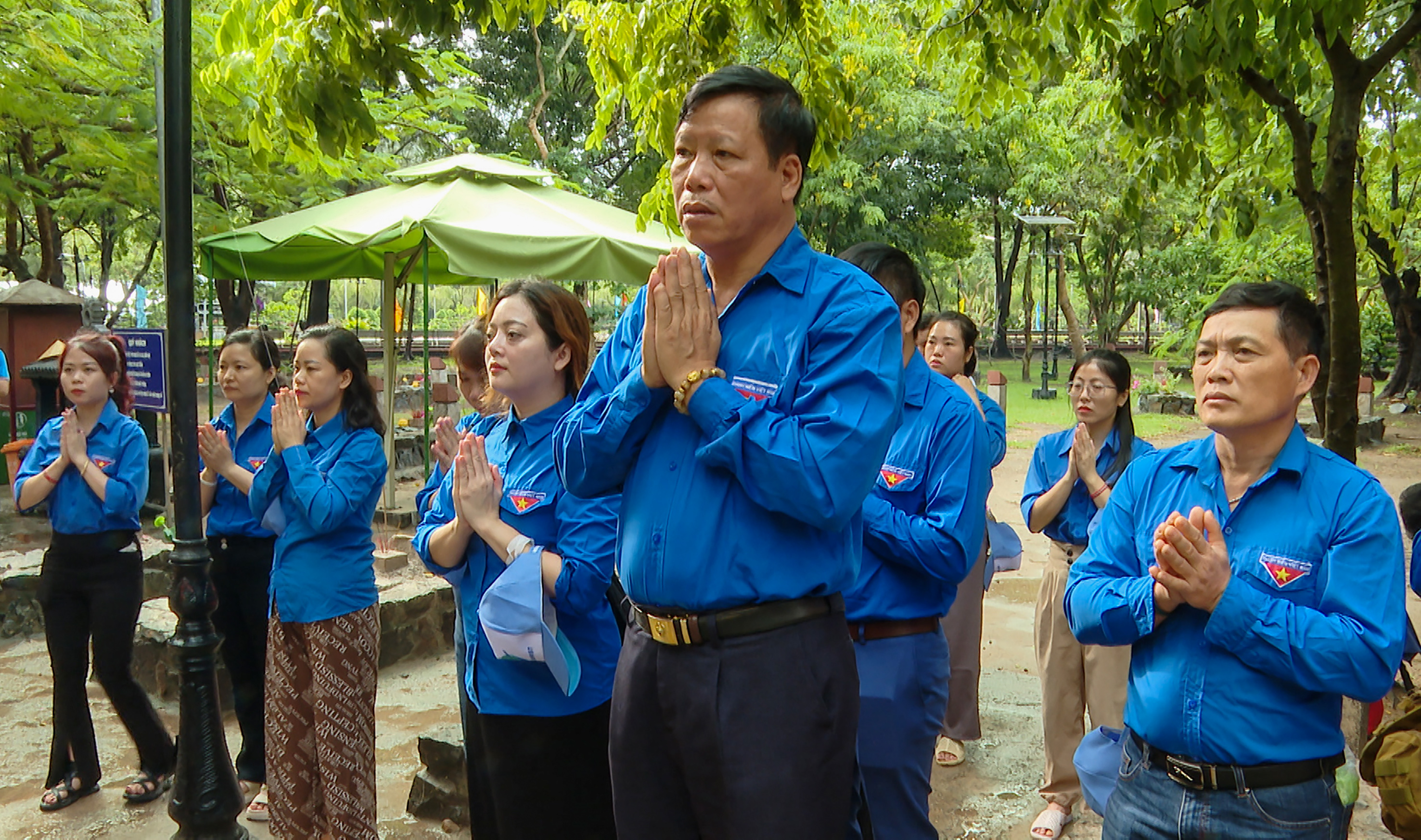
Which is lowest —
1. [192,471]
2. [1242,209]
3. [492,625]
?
[492,625]

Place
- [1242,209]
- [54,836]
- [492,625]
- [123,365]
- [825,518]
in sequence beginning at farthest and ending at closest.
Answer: [1242,209] → [123,365] → [54,836] → [492,625] → [825,518]

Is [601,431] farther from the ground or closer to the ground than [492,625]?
farther from the ground

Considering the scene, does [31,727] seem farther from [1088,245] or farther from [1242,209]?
[1088,245]

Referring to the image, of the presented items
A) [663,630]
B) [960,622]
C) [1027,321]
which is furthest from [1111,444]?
[1027,321]

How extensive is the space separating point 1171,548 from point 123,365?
4.25m

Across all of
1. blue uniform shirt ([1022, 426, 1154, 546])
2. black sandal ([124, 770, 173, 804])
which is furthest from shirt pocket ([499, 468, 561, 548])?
black sandal ([124, 770, 173, 804])

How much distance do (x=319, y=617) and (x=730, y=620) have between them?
222cm

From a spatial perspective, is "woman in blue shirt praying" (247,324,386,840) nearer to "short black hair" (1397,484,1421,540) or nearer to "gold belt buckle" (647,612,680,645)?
"gold belt buckle" (647,612,680,645)

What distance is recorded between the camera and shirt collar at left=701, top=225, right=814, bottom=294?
2.05 metres

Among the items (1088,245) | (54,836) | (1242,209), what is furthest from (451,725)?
(1088,245)

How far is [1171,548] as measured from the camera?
2.04 meters

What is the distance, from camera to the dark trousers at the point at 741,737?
1.89 m

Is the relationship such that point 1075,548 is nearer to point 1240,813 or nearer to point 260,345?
point 1240,813

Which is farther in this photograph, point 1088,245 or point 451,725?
point 1088,245
